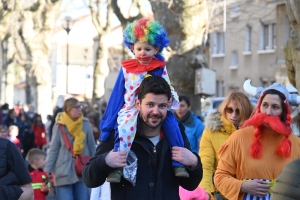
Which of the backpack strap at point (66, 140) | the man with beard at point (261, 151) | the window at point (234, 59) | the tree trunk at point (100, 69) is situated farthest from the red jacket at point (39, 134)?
the window at point (234, 59)

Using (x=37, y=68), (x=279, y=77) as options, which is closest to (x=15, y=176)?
(x=37, y=68)

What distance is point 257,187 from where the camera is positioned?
5.98 m

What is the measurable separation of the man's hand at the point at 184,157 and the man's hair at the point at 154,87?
13.8 inches

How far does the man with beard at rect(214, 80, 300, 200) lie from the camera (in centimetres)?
600

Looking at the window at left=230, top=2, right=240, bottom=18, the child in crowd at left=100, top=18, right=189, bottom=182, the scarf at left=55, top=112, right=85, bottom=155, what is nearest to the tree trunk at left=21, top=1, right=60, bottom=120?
the window at left=230, top=2, right=240, bottom=18

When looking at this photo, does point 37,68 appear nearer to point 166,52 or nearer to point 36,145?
point 36,145

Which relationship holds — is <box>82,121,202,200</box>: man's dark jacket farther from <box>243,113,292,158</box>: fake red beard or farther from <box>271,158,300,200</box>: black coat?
<box>271,158,300,200</box>: black coat

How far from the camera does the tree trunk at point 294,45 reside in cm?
981

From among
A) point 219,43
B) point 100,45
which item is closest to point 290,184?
point 100,45

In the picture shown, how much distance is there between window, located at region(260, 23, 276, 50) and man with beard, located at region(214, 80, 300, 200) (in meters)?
37.6

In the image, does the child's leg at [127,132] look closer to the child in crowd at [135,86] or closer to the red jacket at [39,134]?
the child in crowd at [135,86]

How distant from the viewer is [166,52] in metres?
17.2

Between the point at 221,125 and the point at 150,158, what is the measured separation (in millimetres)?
2224

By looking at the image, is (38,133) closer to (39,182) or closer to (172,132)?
(39,182)
